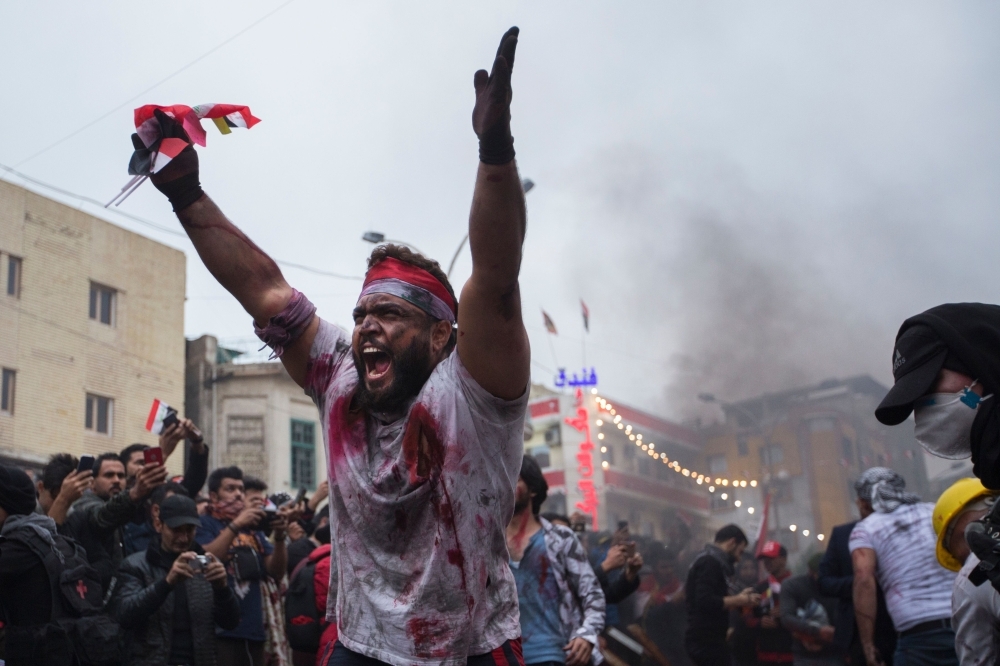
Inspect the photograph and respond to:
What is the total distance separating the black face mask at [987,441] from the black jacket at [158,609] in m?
4.31

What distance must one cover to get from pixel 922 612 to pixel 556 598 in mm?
2144

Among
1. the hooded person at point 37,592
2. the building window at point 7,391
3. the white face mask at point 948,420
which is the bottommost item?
the hooded person at point 37,592

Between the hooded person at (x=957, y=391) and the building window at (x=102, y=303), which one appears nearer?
the hooded person at (x=957, y=391)

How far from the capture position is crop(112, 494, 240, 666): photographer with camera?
5.42m

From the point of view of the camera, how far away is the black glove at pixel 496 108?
2.18 metres

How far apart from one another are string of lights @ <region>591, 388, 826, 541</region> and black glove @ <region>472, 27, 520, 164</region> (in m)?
30.3

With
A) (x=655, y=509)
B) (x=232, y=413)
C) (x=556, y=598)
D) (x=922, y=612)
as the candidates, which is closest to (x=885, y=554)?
(x=922, y=612)

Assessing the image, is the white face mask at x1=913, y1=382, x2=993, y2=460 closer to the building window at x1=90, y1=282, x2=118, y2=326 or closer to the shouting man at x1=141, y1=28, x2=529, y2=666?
the shouting man at x1=141, y1=28, x2=529, y2=666

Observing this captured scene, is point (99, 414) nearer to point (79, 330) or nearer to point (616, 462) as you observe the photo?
point (79, 330)

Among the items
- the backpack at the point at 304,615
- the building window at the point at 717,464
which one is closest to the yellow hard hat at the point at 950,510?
the backpack at the point at 304,615

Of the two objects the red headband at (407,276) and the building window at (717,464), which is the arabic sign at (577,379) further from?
the red headband at (407,276)

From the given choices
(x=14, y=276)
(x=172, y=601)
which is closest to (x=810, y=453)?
(x=14, y=276)

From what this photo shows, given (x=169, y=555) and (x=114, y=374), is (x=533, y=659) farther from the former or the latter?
(x=114, y=374)

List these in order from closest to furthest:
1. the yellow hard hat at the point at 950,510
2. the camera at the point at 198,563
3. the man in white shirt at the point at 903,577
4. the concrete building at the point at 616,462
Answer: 1. the yellow hard hat at the point at 950,510
2. the camera at the point at 198,563
3. the man in white shirt at the point at 903,577
4. the concrete building at the point at 616,462
